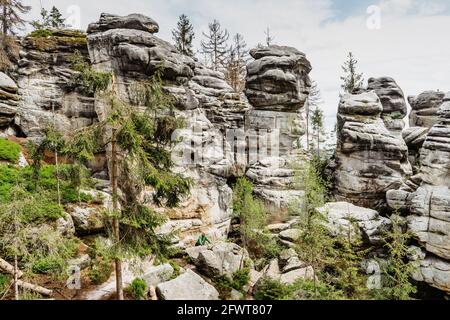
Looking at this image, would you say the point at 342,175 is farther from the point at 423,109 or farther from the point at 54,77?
the point at 54,77

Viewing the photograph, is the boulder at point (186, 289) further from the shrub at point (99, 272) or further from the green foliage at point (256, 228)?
the green foliage at point (256, 228)

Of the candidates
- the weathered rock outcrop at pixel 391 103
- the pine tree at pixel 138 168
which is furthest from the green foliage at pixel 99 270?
the weathered rock outcrop at pixel 391 103

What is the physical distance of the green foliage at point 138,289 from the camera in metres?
11.2

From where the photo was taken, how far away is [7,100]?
19.7m

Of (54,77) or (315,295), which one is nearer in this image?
(315,295)

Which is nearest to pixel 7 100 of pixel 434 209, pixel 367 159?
pixel 367 159

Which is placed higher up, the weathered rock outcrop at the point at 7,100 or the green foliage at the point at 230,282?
the weathered rock outcrop at the point at 7,100

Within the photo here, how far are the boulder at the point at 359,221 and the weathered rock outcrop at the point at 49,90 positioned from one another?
18654 millimetres

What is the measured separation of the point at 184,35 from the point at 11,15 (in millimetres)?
17452

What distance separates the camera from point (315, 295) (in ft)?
35.7

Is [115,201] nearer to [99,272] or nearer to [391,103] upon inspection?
[99,272]

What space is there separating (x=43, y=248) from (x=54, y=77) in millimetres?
17879

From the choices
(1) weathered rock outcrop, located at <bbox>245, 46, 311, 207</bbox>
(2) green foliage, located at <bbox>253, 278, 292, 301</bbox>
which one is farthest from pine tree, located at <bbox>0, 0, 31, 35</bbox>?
(2) green foliage, located at <bbox>253, 278, 292, 301</bbox>
